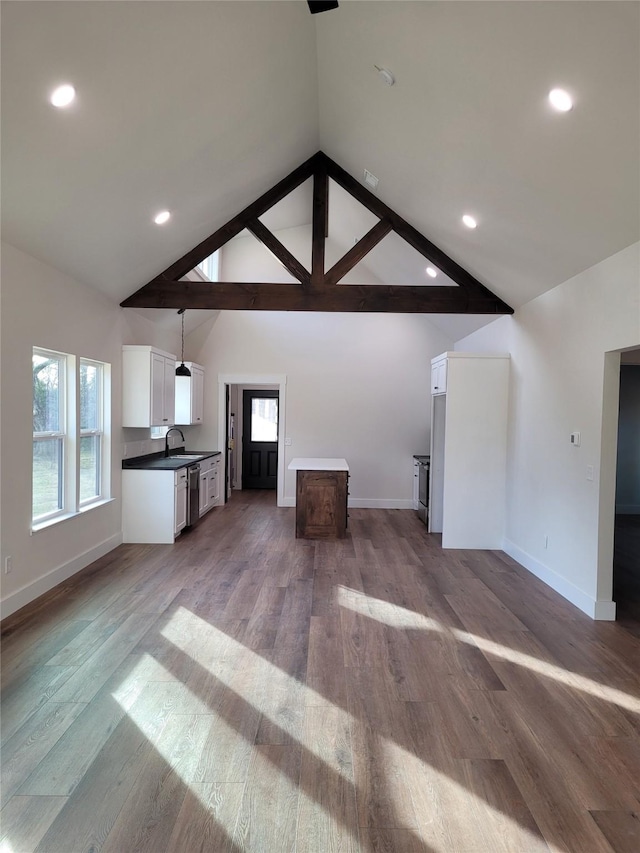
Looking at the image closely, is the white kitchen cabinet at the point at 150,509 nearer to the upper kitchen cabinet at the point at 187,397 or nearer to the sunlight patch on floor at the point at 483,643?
the upper kitchen cabinet at the point at 187,397

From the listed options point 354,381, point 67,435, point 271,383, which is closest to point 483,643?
point 67,435

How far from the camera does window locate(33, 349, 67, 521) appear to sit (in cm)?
408

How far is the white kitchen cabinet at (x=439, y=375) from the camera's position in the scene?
19.2ft

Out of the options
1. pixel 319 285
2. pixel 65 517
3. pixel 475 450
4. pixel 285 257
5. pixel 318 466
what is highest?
pixel 285 257

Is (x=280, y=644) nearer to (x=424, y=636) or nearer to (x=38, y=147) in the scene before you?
(x=424, y=636)

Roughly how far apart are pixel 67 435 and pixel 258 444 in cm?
549

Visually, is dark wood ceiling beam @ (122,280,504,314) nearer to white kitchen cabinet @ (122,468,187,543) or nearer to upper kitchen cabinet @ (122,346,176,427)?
upper kitchen cabinet @ (122,346,176,427)

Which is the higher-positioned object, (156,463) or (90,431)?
(90,431)

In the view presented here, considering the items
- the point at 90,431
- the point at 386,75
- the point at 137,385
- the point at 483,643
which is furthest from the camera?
the point at 137,385

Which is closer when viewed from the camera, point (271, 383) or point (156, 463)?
point (156, 463)

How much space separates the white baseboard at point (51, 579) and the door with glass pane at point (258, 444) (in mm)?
4527

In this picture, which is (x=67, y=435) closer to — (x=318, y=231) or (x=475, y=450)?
(x=318, y=231)

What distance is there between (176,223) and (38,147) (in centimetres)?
179

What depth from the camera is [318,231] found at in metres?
5.31
